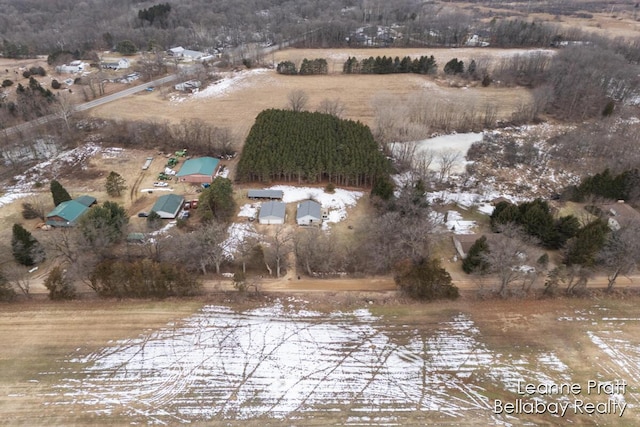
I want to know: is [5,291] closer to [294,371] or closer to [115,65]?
[294,371]

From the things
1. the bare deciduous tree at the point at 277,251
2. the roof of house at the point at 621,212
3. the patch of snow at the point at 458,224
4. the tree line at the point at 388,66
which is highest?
the tree line at the point at 388,66

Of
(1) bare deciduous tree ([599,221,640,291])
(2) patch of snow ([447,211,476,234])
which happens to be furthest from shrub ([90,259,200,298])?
(1) bare deciduous tree ([599,221,640,291])

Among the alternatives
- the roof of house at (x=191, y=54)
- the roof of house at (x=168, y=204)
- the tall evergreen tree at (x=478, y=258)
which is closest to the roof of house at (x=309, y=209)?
the roof of house at (x=168, y=204)

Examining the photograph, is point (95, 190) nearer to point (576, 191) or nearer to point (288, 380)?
point (288, 380)

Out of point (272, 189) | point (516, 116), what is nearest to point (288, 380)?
point (272, 189)

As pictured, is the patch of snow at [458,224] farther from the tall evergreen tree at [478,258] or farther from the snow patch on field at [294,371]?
the snow patch on field at [294,371]

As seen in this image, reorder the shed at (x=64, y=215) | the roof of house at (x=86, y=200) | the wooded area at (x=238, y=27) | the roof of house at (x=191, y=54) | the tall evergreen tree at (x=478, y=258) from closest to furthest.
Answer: the tall evergreen tree at (x=478, y=258) < the shed at (x=64, y=215) < the roof of house at (x=86, y=200) < the roof of house at (x=191, y=54) < the wooded area at (x=238, y=27)
